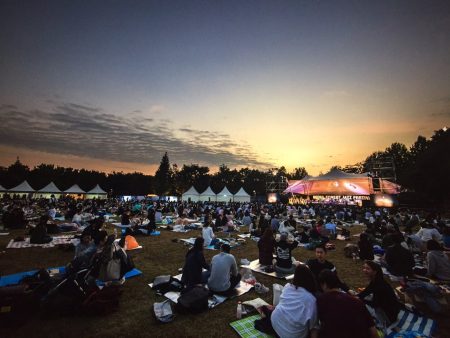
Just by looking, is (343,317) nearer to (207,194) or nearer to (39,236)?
(39,236)

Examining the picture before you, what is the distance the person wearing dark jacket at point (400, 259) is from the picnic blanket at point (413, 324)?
7.85 ft

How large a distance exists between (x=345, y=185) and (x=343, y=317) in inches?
1261

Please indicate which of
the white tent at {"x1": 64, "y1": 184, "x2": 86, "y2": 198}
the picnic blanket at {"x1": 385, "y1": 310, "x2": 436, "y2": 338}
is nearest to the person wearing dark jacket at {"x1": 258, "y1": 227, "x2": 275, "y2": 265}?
the picnic blanket at {"x1": 385, "y1": 310, "x2": 436, "y2": 338}

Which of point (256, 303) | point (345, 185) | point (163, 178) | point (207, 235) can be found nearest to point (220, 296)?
point (256, 303)

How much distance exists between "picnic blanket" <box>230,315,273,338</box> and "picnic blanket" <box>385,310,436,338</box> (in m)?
2.34

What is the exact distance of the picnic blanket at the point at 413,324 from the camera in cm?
429

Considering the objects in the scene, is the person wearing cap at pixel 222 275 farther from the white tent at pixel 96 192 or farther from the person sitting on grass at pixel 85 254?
the white tent at pixel 96 192

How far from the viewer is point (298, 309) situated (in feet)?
11.5

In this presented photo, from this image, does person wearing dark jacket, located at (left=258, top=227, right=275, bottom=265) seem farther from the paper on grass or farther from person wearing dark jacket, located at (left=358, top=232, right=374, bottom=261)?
person wearing dark jacket, located at (left=358, top=232, right=374, bottom=261)

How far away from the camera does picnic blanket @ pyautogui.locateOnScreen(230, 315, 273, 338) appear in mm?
4193

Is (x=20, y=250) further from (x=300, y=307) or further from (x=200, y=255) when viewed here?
(x=300, y=307)

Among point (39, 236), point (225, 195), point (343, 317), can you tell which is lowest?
point (39, 236)

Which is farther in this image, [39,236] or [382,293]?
[39,236]

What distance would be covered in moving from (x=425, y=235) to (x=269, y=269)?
7756 millimetres
